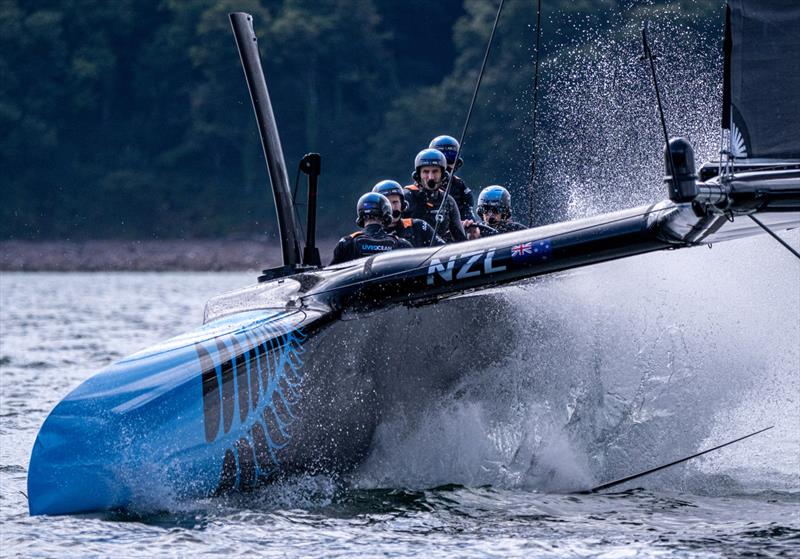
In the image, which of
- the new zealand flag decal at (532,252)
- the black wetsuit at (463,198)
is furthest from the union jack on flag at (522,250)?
the black wetsuit at (463,198)

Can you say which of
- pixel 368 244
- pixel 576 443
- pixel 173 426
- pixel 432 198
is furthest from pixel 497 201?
pixel 173 426

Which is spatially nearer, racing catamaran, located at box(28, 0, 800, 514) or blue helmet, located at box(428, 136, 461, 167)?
racing catamaran, located at box(28, 0, 800, 514)

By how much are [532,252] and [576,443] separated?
5.09 ft

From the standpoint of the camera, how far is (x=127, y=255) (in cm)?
4219

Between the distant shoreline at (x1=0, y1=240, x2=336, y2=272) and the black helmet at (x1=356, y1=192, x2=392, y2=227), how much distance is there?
33.3 meters

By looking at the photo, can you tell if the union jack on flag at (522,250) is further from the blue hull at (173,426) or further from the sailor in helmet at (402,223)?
the sailor in helmet at (402,223)

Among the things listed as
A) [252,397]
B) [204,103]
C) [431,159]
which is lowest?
[252,397]

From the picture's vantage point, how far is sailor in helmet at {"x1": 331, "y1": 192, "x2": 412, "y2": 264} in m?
7.22

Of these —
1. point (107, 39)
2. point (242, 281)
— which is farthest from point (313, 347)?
point (107, 39)

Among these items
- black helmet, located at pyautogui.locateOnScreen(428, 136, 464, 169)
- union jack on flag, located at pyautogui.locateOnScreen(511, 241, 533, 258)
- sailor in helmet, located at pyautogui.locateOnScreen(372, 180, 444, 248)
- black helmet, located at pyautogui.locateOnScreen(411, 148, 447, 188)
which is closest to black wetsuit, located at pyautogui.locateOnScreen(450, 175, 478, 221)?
black helmet, located at pyautogui.locateOnScreen(428, 136, 464, 169)

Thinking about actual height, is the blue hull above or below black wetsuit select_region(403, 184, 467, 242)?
below

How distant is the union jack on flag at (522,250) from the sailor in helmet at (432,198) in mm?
2382

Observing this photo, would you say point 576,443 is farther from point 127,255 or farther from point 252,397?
point 127,255

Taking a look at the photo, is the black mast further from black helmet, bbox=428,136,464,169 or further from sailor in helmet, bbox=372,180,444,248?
black helmet, bbox=428,136,464,169
